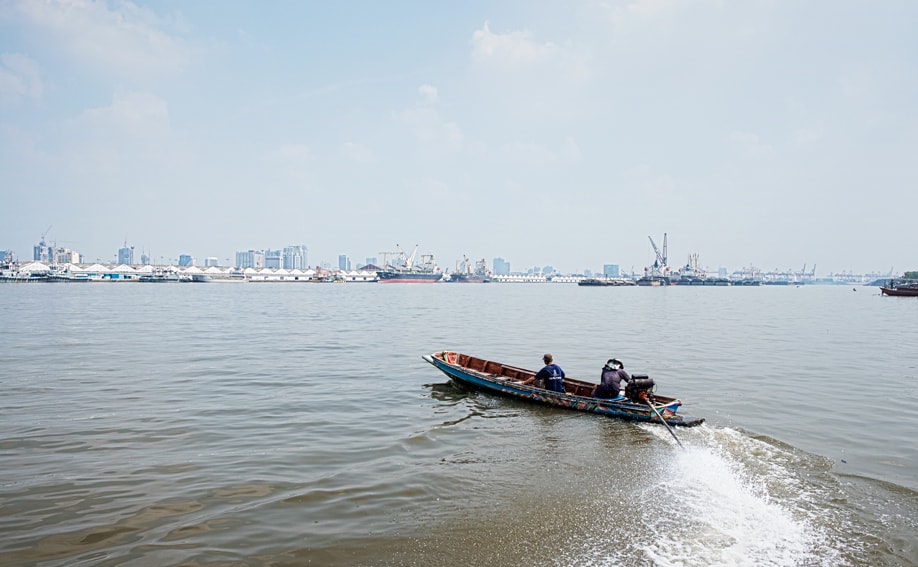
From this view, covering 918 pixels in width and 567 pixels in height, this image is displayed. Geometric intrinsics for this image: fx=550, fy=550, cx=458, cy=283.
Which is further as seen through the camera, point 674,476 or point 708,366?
point 708,366

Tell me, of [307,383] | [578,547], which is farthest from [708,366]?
[578,547]

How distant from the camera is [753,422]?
51.4 ft

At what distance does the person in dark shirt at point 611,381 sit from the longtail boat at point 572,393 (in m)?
0.20

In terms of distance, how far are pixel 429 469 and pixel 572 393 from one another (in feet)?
25.2

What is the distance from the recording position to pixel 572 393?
1786 centimetres

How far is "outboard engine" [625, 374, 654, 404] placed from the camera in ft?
50.3

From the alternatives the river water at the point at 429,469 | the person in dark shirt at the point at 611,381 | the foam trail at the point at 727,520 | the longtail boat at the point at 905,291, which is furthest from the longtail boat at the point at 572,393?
the longtail boat at the point at 905,291

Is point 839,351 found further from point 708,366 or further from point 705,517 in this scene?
point 705,517

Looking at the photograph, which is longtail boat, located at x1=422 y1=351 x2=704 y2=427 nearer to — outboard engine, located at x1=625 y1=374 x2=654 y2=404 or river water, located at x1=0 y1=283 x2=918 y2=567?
outboard engine, located at x1=625 y1=374 x2=654 y2=404

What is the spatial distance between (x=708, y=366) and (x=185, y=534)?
76.5 ft

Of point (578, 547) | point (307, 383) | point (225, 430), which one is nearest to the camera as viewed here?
point (578, 547)

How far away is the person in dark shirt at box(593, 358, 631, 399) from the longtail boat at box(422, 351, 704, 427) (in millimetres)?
198

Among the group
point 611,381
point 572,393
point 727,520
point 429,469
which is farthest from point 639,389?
point 429,469

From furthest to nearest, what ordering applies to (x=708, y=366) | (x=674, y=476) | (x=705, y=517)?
(x=708, y=366) → (x=674, y=476) → (x=705, y=517)
